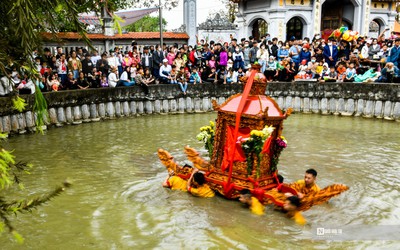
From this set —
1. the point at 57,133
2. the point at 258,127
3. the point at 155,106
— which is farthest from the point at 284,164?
the point at 155,106

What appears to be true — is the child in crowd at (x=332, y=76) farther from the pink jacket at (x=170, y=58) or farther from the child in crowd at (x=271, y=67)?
the pink jacket at (x=170, y=58)

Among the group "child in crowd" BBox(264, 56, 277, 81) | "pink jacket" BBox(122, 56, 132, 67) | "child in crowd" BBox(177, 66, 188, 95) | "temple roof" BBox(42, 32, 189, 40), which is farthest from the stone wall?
"temple roof" BBox(42, 32, 189, 40)

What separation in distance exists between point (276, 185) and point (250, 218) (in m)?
0.97

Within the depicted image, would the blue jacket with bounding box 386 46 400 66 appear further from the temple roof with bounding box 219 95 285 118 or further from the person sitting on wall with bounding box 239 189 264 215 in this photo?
the person sitting on wall with bounding box 239 189 264 215

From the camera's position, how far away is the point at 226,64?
18953 millimetres

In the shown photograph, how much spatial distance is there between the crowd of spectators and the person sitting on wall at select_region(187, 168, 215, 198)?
390 inches

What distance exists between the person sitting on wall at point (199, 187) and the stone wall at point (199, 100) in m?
8.23

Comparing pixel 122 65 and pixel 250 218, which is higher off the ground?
pixel 122 65

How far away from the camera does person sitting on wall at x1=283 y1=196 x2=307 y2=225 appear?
259 inches

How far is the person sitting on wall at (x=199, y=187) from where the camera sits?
24.9 feet

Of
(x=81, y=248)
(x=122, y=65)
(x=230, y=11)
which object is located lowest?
(x=81, y=248)

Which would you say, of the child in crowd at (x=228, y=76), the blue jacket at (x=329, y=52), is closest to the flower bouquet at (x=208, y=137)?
the child in crowd at (x=228, y=76)

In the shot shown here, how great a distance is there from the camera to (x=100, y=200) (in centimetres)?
760

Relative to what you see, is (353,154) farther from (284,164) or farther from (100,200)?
(100,200)
